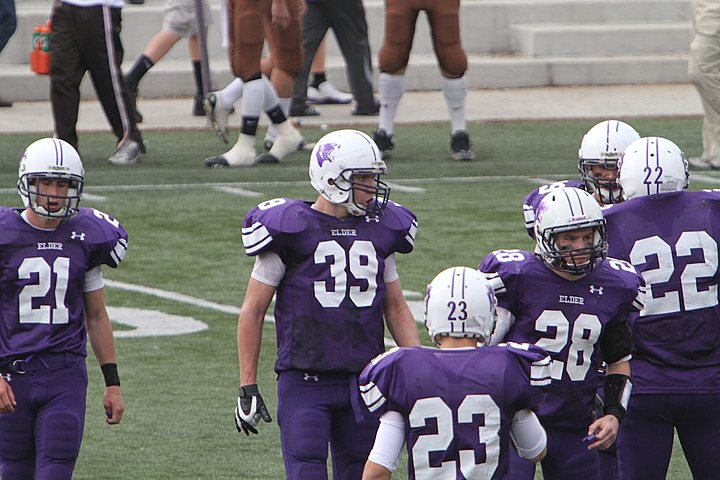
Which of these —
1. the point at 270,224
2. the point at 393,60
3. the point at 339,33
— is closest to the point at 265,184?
the point at 393,60

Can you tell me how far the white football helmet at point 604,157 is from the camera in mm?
5719

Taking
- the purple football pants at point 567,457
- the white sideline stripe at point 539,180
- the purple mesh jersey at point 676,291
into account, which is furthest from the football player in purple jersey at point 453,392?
the white sideline stripe at point 539,180

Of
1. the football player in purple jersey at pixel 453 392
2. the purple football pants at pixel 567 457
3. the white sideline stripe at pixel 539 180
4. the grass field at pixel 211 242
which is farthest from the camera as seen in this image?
the white sideline stripe at pixel 539 180

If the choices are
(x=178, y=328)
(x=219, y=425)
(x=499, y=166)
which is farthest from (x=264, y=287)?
(x=499, y=166)

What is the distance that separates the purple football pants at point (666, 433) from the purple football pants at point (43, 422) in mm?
1805

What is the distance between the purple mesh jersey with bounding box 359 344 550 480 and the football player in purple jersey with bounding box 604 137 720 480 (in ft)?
3.57

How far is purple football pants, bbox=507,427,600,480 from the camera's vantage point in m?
4.88

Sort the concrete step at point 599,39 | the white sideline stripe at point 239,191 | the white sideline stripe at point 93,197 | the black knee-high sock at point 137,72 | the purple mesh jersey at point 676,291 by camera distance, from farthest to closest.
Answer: the concrete step at point 599,39 → the black knee-high sock at point 137,72 → the white sideline stripe at point 239,191 → the white sideline stripe at point 93,197 → the purple mesh jersey at point 676,291

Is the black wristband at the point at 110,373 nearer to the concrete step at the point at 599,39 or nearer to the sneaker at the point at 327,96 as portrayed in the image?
the sneaker at the point at 327,96

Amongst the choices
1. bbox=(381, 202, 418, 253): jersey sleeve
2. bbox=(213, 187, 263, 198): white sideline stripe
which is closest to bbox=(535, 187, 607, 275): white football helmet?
bbox=(381, 202, 418, 253): jersey sleeve

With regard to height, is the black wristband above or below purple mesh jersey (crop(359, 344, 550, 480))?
below

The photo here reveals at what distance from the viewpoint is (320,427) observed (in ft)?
16.2

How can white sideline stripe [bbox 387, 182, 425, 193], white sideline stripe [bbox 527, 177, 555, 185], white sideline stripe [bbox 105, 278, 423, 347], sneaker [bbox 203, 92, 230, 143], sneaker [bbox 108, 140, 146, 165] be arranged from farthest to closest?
1. sneaker [bbox 203, 92, 230, 143]
2. sneaker [bbox 108, 140, 146, 165]
3. white sideline stripe [bbox 527, 177, 555, 185]
4. white sideline stripe [bbox 387, 182, 425, 193]
5. white sideline stripe [bbox 105, 278, 423, 347]

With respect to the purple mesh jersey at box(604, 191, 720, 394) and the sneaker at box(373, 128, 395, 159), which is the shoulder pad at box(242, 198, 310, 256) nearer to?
the purple mesh jersey at box(604, 191, 720, 394)
